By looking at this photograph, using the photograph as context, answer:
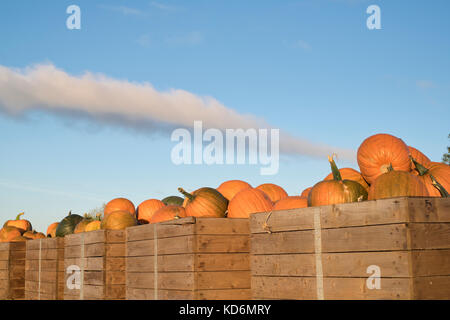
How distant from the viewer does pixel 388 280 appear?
15.8ft

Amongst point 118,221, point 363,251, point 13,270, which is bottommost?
point 13,270

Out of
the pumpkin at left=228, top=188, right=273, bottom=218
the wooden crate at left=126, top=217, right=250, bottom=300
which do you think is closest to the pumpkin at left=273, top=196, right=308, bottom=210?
the pumpkin at left=228, top=188, right=273, bottom=218

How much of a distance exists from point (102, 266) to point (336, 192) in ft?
14.7

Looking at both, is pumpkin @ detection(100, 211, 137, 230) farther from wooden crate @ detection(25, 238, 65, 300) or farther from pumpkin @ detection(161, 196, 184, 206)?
wooden crate @ detection(25, 238, 65, 300)

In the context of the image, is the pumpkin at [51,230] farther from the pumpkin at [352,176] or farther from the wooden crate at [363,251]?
the wooden crate at [363,251]

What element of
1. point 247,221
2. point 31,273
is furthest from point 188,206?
point 31,273

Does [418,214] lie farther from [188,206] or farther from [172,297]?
[188,206]

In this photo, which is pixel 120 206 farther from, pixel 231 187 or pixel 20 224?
pixel 20 224

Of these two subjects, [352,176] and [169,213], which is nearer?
[352,176]

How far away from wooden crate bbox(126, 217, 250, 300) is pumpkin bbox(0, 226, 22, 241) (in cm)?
830

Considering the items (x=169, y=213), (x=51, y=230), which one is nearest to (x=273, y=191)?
(x=169, y=213)

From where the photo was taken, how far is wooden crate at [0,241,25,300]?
13.3 m

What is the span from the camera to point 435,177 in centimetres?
645

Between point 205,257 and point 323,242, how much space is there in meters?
1.95
